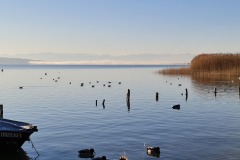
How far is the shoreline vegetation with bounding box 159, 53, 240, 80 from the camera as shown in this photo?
10401cm

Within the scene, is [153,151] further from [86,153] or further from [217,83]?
[217,83]

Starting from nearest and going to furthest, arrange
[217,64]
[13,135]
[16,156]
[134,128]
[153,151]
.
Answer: [153,151] → [13,135] → [16,156] → [134,128] → [217,64]

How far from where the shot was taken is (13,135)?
2686cm

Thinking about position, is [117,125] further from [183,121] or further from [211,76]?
[211,76]

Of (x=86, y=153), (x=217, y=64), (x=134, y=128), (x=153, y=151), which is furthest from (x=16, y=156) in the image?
(x=217, y=64)

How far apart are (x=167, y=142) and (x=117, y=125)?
9212 millimetres

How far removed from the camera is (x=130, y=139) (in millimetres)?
31672

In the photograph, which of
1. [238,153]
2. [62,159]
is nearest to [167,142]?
[238,153]

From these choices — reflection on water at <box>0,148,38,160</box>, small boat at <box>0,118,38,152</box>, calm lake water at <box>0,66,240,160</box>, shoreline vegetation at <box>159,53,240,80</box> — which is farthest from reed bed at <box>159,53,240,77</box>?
reflection on water at <box>0,148,38,160</box>

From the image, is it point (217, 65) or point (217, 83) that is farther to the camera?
point (217, 65)

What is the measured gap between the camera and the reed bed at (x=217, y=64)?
4094 inches

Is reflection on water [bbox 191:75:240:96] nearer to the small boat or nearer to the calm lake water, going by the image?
the calm lake water

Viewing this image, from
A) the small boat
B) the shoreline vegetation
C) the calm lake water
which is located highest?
the shoreline vegetation

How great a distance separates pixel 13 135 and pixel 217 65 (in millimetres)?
86075
